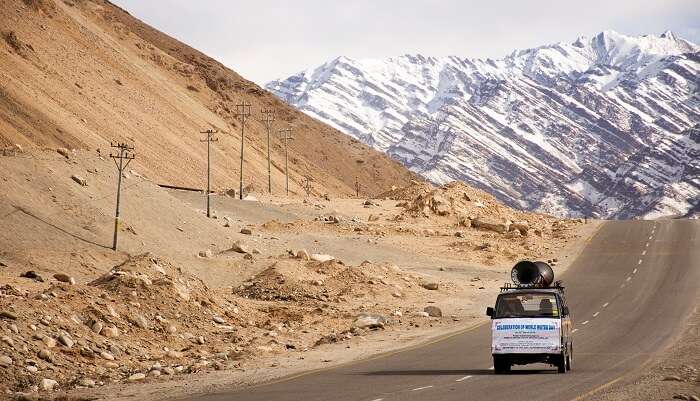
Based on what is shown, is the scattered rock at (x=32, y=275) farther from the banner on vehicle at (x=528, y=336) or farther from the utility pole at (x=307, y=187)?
the utility pole at (x=307, y=187)

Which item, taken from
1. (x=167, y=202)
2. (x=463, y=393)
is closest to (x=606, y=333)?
(x=463, y=393)

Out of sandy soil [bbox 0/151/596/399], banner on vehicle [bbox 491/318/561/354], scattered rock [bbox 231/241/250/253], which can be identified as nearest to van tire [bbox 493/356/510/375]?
banner on vehicle [bbox 491/318/561/354]

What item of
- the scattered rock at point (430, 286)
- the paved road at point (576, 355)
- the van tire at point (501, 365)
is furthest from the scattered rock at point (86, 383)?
the scattered rock at point (430, 286)

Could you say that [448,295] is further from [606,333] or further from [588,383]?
[588,383]

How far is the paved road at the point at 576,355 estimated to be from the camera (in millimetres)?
25906

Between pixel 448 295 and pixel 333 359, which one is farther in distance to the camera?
pixel 448 295

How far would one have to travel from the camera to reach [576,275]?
7350 cm

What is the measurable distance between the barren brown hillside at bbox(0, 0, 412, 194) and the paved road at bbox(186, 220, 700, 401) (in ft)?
158

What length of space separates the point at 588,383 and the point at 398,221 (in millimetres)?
75946

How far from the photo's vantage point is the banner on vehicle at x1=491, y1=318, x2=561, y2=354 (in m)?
28.9

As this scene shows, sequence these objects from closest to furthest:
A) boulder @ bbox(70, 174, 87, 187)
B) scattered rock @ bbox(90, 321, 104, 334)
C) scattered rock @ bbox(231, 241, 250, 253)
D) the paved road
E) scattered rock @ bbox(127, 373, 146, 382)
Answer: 1. the paved road
2. scattered rock @ bbox(127, 373, 146, 382)
3. scattered rock @ bbox(90, 321, 104, 334)
4. boulder @ bbox(70, 174, 87, 187)
5. scattered rock @ bbox(231, 241, 250, 253)

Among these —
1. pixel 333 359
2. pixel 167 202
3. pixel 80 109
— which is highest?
pixel 80 109

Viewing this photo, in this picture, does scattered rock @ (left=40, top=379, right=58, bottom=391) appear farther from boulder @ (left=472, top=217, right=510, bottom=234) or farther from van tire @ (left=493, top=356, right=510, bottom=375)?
boulder @ (left=472, top=217, right=510, bottom=234)

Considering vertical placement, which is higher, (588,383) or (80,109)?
(80,109)
